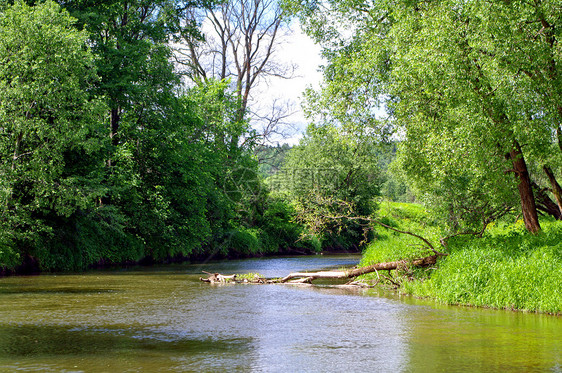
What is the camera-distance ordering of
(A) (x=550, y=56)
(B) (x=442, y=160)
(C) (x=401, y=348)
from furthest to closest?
1. (B) (x=442, y=160)
2. (A) (x=550, y=56)
3. (C) (x=401, y=348)

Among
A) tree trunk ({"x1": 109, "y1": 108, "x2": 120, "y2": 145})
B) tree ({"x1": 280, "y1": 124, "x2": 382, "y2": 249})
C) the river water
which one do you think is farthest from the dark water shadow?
tree ({"x1": 280, "y1": 124, "x2": 382, "y2": 249})

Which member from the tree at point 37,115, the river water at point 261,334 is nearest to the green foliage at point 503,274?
the river water at point 261,334

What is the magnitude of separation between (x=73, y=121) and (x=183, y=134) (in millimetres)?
9008

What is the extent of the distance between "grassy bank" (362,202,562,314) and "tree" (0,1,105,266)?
512 inches

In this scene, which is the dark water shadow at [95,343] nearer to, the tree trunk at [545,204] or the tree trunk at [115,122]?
the tree trunk at [545,204]

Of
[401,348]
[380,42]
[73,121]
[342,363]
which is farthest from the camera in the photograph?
[73,121]

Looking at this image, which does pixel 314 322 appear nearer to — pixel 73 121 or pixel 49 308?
pixel 49 308

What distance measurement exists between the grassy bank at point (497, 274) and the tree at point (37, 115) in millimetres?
12998

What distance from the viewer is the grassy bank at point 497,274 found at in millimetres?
12438

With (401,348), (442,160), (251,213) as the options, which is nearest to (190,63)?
(251,213)

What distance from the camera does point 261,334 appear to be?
1015 centimetres

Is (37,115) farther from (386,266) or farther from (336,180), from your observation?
(336,180)

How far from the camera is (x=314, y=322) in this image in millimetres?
11352

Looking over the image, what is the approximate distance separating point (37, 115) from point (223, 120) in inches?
745
